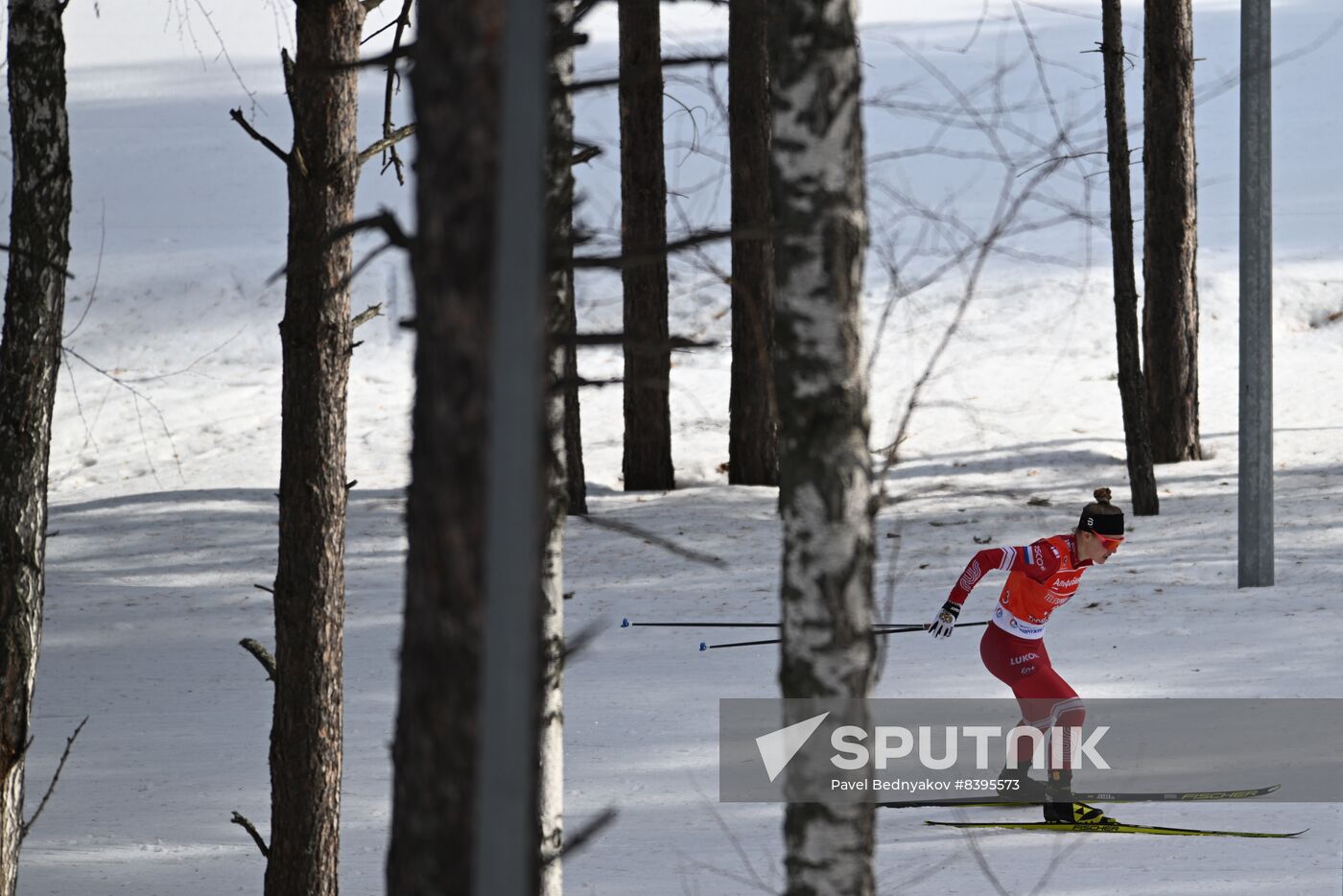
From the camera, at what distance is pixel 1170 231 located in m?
17.9

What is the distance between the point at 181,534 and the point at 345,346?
11.7 m

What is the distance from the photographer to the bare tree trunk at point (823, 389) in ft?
12.2

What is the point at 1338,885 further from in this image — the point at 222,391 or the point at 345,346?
the point at 222,391

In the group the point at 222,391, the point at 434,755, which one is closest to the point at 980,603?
the point at 434,755

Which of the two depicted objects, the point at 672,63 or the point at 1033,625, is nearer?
the point at 672,63

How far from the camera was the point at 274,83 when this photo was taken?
43719 millimetres

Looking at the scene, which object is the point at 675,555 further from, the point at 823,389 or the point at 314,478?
the point at 823,389

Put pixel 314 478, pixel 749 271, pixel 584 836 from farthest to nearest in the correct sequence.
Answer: pixel 749 271 → pixel 314 478 → pixel 584 836

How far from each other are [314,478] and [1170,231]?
1399 centimetres

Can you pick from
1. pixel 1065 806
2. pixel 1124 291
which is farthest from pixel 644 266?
pixel 1065 806

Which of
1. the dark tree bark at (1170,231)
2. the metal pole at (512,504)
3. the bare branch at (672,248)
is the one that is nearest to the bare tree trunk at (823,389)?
the bare branch at (672,248)

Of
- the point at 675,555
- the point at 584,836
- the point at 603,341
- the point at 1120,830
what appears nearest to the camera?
the point at 603,341

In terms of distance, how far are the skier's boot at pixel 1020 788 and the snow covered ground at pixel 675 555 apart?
1.59 ft

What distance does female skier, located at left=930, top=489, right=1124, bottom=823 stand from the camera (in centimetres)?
770
